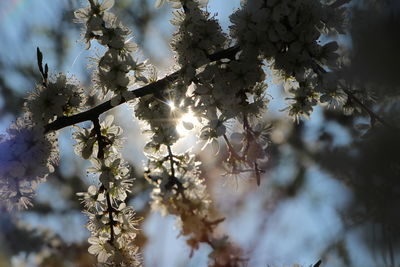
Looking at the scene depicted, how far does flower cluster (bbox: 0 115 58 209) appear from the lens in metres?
1.43

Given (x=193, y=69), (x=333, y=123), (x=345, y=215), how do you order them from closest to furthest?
(x=193, y=69) → (x=345, y=215) → (x=333, y=123)

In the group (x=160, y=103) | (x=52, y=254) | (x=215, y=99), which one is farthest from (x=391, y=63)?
(x=52, y=254)

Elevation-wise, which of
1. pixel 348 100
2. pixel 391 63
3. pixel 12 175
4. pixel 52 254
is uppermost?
pixel 52 254

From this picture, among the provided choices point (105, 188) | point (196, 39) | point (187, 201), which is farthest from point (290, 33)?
point (105, 188)

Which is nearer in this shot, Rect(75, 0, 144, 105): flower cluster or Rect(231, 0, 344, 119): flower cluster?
Rect(231, 0, 344, 119): flower cluster

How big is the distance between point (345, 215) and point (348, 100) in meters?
1.20

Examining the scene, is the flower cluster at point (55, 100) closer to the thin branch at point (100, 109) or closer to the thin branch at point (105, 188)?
the thin branch at point (100, 109)

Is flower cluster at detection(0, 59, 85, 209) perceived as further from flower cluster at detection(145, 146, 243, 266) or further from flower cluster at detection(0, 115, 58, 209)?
flower cluster at detection(145, 146, 243, 266)

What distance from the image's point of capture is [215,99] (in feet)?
5.10

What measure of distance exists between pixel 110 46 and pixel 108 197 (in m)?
0.58

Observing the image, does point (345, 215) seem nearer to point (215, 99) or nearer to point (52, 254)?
point (215, 99)

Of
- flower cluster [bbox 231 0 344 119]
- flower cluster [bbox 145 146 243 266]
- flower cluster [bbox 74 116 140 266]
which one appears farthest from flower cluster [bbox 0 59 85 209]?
flower cluster [bbox 231 0 344 119]

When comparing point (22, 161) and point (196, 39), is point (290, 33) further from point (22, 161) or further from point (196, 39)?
point (22, 161)

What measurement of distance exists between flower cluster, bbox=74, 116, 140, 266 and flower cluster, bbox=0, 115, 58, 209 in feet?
0.60
